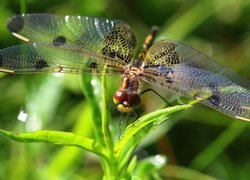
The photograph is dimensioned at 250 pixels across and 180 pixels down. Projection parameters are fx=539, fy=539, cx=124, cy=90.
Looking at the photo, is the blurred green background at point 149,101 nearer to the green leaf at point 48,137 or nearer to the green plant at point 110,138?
the green plant at point 110,138

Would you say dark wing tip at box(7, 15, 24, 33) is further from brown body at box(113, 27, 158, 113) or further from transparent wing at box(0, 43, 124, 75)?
brown body at box(113, 27, 158, 113)

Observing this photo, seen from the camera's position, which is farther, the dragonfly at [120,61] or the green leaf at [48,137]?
the dragonfly at [120,61]

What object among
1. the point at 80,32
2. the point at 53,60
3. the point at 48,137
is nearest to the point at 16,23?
the point at 80,32

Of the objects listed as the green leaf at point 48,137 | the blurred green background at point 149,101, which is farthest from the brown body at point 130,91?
the green leaf at point 48,137

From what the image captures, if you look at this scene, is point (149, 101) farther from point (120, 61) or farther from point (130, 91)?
point (130, 91)

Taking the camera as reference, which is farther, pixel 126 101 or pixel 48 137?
pixel 126 101

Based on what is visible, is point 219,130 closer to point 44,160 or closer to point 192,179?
point 192,179
